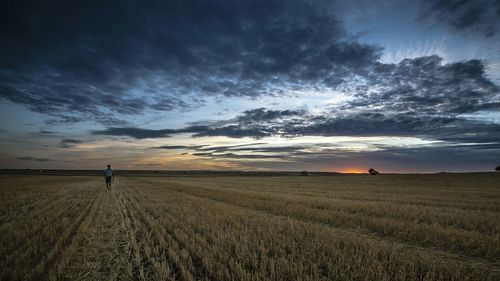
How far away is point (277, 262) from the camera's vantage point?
5.19 m

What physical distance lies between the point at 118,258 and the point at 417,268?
5.71 meters

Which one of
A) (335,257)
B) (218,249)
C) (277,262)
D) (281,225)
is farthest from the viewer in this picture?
(281,225)

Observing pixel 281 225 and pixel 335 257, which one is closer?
pixel 335 257

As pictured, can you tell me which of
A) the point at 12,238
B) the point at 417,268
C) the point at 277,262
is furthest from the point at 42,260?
the point at 417,268

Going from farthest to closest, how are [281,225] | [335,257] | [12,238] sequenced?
[281,225]
[12,238]
[335,257]

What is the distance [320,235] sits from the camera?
7.46 metres

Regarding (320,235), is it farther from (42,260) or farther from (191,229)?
(42,260)

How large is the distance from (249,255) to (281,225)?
133 inches

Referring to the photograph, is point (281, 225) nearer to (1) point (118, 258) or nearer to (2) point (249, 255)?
(2) point (249, 255)

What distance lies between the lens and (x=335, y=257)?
5.62 m

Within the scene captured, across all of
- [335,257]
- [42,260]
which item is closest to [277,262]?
[335,257]

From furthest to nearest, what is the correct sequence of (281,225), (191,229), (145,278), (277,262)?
(281,225), (191,229), (277,262), (145,278)

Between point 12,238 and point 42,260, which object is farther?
point 12,238

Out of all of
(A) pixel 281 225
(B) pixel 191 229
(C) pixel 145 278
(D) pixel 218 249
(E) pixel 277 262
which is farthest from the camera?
(A) pixel 281 225
